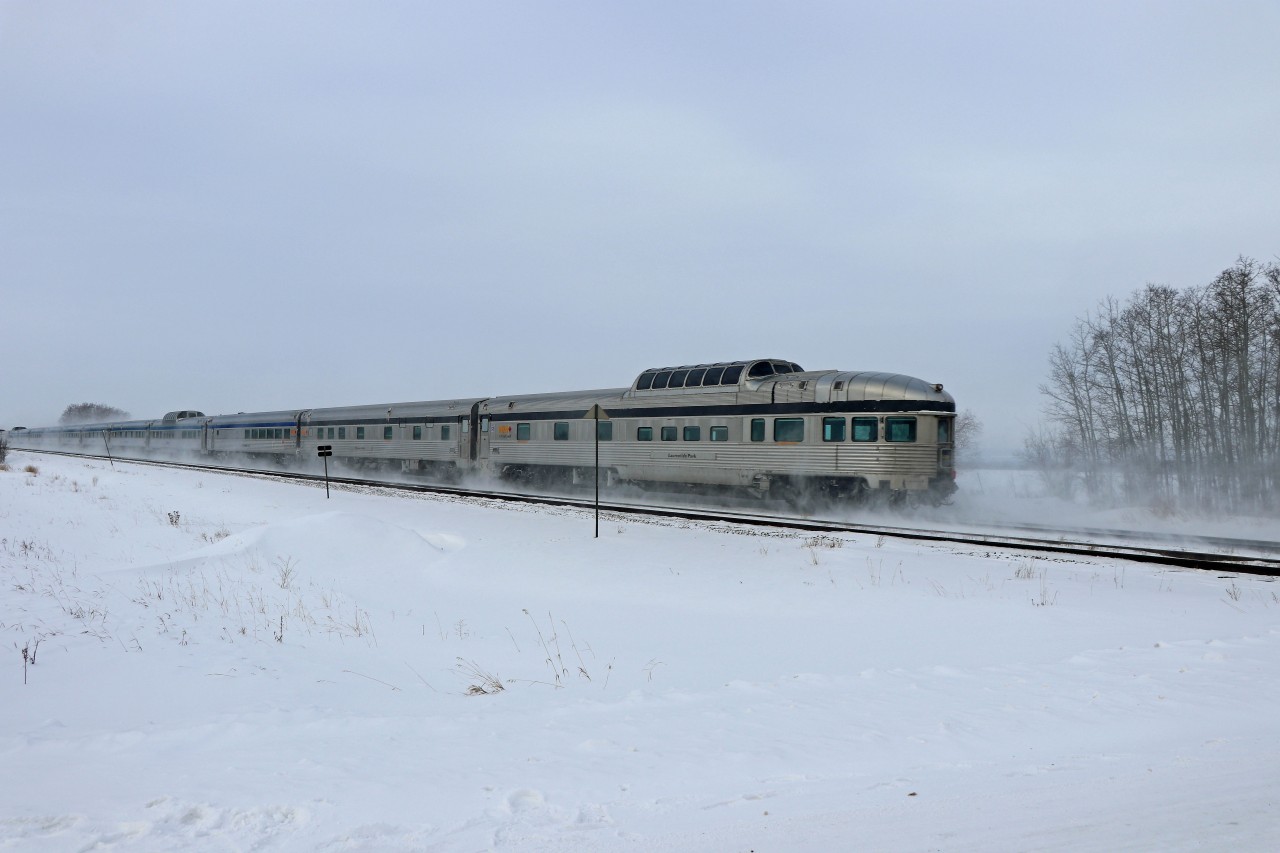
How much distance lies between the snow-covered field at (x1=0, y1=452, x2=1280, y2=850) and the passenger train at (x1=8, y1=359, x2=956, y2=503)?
18.9 ft

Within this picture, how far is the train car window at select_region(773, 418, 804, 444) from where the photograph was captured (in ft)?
65.6

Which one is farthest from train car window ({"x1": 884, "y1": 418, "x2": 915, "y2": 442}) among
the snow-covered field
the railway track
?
the snow-covered field

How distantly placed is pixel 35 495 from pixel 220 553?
14117 mm

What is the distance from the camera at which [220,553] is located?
43.0 feet

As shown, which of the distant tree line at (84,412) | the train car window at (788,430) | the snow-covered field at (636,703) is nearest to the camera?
the snow-covered field at (636,703)

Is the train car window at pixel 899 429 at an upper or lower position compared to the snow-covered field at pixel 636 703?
upper

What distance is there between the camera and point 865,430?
18938 millimetres

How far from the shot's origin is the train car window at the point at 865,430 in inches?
741

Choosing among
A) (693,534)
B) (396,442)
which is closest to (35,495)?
(396,442)

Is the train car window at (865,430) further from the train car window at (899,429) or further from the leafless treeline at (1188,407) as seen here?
the leafless treeline at (1188,407)

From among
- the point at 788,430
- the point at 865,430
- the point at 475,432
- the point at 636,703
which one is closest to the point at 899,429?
the point at 865,430

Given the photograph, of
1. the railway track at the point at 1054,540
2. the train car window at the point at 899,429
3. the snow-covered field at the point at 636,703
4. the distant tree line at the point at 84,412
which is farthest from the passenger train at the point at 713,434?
the distant tree line at the point at 84,412

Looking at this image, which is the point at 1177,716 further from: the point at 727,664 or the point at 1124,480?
the point at 1124,480

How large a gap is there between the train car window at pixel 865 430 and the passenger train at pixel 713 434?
3cm
